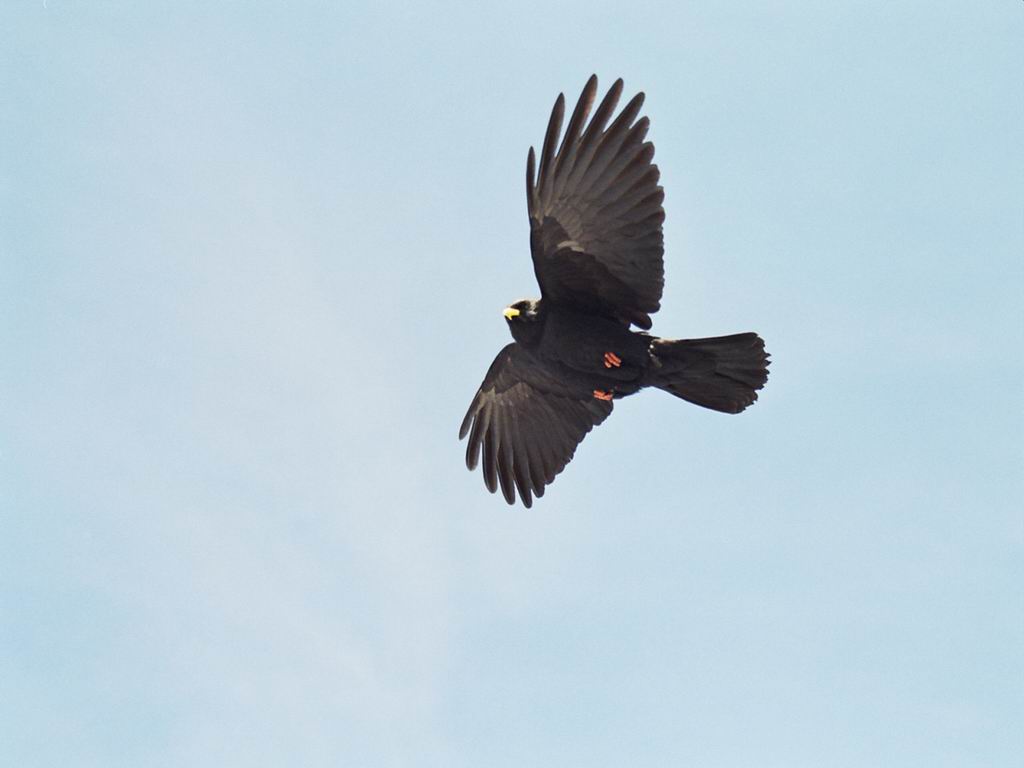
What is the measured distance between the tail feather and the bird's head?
123 centimetres

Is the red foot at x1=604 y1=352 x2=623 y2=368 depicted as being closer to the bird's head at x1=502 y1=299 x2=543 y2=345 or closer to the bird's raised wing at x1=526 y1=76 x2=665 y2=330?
the bird's raised wing at x1=526 y1=76 x2=665 y2=330

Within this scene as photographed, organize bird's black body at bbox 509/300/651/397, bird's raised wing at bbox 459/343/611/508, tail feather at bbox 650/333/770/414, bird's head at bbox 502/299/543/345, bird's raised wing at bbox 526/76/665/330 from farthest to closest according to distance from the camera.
Result: bird's raised wing at bbox 459/343/611/508 → bird's head at bbox 502/299/543/345 → bird's black body at bbox 509/300/651/397 → tail feather at bbox 650/333/770/414 → bird's raised wing at bbox 526/76/665/330

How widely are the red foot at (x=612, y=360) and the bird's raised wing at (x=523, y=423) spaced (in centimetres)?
134

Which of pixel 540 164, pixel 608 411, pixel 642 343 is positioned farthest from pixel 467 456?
pixel 540 164

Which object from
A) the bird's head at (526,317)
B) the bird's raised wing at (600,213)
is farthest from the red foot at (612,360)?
the bird's head at (526,317)

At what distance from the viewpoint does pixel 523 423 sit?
15195mm

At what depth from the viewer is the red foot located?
43.2 ft

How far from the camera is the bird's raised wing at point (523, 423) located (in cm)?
1479

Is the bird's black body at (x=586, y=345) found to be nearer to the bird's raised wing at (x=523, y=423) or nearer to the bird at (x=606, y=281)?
the bird at (x=606, y=281)

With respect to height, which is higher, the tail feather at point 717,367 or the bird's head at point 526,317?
the bird's head at point 526,317

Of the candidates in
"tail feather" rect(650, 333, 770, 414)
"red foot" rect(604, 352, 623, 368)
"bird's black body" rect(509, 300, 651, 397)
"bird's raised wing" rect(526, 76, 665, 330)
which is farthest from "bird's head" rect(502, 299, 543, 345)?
"tail feather" rect(650, 333, 770, 414)

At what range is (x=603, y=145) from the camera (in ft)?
40.4

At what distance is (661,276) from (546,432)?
2832mm

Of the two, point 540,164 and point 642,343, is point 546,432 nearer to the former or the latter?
point 642,343
